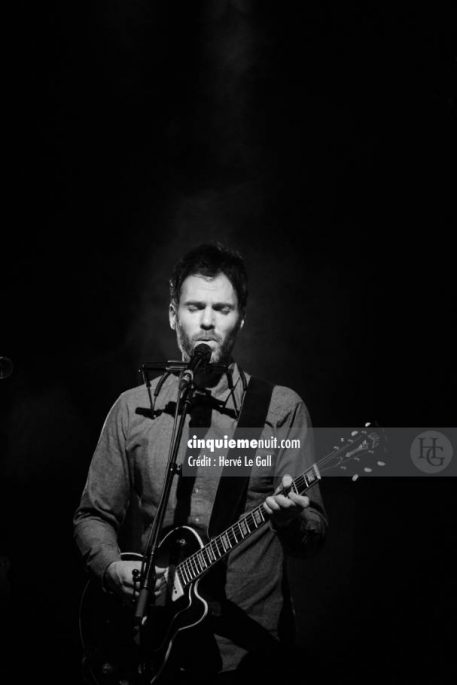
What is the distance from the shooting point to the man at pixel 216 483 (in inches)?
85.2

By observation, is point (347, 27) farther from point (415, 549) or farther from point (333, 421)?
point (415, 549)

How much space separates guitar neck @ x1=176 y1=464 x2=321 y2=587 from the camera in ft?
7.02

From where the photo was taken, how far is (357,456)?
6.85ft

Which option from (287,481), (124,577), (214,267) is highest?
(214,267)

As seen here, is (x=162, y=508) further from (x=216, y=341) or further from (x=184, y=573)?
(x=216, y=341)

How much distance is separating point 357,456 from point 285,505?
0.30m

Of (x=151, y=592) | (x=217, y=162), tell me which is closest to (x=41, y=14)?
(x=217, y=162)

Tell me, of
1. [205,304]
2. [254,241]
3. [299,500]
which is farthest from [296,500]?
[254,241]

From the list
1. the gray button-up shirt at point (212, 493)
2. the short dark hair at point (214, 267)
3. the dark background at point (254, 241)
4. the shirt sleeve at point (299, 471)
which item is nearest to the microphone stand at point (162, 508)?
the gray button-up shirt at point (212, 493)

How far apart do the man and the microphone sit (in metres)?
0.21

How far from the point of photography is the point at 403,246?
303cm

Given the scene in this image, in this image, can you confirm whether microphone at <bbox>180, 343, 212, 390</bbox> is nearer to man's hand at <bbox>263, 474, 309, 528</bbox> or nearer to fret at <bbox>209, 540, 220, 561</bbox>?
man's hand at <bbox>263, 474, 309, 528</bbox>

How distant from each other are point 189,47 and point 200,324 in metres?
1.79

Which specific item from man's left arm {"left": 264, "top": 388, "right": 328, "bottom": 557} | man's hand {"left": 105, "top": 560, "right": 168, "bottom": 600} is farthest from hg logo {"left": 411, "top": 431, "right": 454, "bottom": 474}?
man's hand {"left": 105, "top": 560, "right": 168, "bottom": 600}
